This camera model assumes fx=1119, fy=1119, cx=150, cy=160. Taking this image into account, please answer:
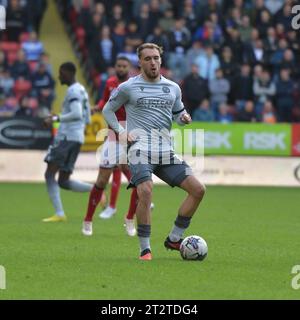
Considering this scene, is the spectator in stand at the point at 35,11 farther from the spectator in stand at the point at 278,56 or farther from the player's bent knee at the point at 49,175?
the player's bent knee at the point at 49,175

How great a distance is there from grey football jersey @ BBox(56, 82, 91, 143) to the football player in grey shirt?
417 centimetres

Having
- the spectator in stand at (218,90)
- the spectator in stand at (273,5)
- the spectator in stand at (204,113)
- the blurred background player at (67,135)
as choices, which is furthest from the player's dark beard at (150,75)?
the spectator in stand at (273,5)

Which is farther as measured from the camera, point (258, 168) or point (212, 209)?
point (258, 168)

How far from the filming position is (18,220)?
17.1 meters

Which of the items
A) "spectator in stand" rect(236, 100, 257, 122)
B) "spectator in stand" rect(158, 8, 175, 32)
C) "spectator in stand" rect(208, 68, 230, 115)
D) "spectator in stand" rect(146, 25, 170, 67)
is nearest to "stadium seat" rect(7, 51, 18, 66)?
"spectator in stand" rect(146, 25, 170, 67)

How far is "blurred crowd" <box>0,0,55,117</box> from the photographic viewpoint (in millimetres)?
28547

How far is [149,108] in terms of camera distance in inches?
476

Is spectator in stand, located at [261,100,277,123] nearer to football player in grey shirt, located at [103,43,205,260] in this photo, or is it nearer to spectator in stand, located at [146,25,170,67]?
spectator in stand, located at [146,25,170,67]

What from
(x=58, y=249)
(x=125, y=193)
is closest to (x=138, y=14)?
(x=125, y=193)
